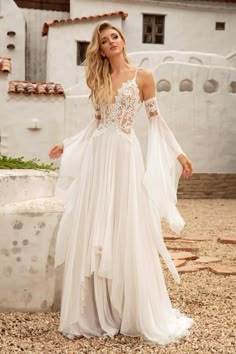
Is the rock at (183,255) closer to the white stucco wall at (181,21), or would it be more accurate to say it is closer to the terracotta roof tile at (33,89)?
the terracotta roof tile at (33,89)

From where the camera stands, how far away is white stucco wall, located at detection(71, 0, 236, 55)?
58.1 ft

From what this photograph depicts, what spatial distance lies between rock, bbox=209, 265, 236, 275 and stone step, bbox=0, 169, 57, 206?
208 centimetres

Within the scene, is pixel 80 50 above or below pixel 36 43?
below

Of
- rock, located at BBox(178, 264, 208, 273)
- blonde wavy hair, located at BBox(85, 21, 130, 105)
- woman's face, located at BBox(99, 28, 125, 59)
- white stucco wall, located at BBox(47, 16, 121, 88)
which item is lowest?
rock, located at BBox(178, 264, 208, 273)

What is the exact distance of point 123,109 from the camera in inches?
127

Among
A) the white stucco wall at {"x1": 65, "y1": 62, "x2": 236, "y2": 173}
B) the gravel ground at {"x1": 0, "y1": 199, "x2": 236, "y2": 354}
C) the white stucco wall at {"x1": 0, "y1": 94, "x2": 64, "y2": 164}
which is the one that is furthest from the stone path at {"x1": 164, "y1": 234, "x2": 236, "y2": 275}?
the white stucco wall at {"x1": 65, "y1": 62, "x2": 236, "y2": 173}

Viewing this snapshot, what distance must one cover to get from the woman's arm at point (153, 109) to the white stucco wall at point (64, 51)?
1389 cm

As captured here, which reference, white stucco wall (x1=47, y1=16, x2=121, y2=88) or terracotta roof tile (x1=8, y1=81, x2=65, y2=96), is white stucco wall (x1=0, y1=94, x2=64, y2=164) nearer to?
terracotta roof tile (x1=8, y1=81, x2=65, y2=96)

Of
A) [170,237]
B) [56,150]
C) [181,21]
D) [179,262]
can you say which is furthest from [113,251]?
[181,21]

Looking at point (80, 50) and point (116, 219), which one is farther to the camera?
point (80, 50)

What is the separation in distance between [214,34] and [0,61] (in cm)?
875

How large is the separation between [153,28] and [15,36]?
485 cm

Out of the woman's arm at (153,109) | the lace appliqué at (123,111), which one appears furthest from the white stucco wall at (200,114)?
the lace appliqué at (123,111)

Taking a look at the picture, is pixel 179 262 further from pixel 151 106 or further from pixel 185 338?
pixel 151 106
